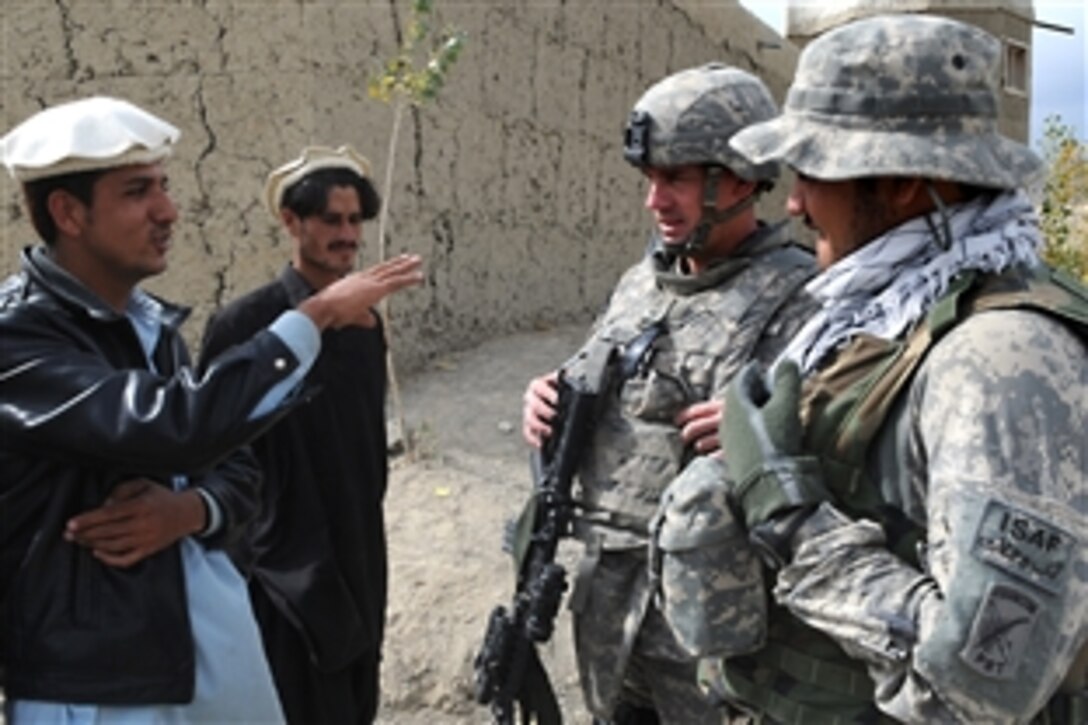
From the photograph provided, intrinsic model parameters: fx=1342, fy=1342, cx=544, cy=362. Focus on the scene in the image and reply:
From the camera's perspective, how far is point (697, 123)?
9.21 ft

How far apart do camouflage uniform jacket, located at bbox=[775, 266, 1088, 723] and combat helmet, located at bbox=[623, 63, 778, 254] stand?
1283mm

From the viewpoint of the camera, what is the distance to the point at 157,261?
238 centimetres

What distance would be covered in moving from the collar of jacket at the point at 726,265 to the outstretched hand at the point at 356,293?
606 millimetres

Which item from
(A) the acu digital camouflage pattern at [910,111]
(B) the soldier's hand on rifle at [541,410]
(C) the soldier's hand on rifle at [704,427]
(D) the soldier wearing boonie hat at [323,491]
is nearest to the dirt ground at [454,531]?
(D) the soldier wearing boonie hat at [323,491]

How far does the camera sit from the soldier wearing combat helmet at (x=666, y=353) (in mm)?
2682

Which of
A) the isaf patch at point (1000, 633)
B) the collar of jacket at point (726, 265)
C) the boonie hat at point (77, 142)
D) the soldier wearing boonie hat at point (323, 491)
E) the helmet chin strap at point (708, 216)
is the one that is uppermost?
the boonie hat at point (77, 142)

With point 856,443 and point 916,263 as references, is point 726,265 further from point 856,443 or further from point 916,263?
point 856,443

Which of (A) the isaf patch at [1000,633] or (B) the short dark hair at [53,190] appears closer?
(A) the isaf patch at [1000,633]

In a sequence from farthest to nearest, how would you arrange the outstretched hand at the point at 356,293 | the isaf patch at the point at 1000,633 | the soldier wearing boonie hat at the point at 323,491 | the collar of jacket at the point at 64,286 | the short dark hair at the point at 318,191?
the short dark hair at the point at 318,191 → the soldier wearing boonie hat at the point at 323,491 → the outstretched hand at the point at 356,293 → the collar of jacket at the point at 64,286 → the isaf patch at the point at 1000,633

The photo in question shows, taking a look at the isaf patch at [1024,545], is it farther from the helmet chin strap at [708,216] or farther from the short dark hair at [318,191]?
the short dark hair at [318,191]

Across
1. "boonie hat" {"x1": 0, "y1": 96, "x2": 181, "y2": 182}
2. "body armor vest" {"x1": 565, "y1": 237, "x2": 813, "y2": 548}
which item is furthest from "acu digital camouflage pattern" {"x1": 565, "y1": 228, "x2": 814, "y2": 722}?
"boonie hat" {"x1": 0, "y1": 96, "x2": 181, "y2": 182}

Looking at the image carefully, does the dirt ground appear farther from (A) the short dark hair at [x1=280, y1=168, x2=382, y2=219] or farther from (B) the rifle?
(A) the short dark hair at [x1=280, y1=168, x2=382, y2=219]

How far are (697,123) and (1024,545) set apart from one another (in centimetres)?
156

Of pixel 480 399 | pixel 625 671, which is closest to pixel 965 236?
pixel 625 671
